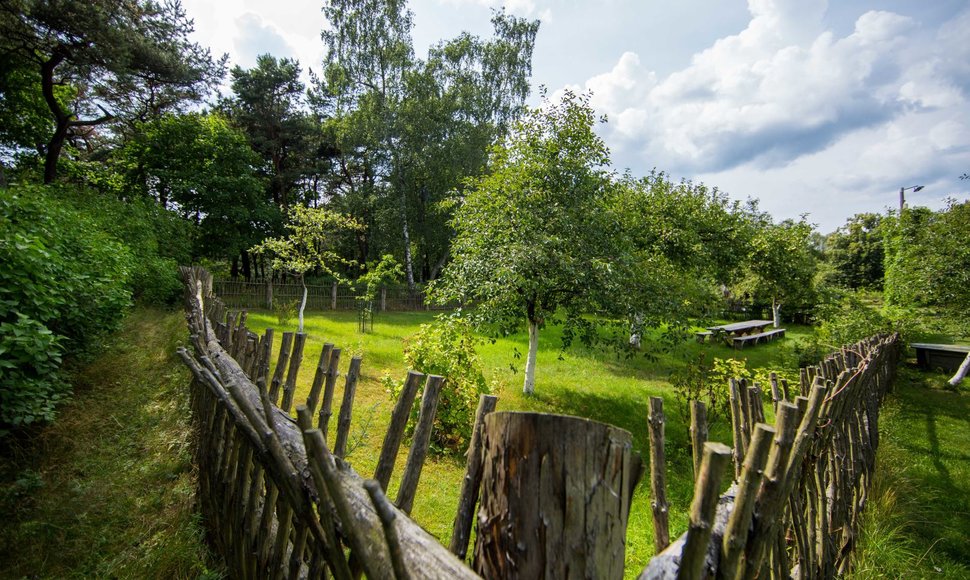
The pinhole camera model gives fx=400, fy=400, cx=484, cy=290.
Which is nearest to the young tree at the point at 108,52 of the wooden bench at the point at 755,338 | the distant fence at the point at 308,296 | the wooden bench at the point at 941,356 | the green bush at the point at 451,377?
the distant fence at the point at 308,296

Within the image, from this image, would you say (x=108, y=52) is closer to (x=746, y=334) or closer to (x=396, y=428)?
(x=396, y=428)

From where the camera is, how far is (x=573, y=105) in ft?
24.7

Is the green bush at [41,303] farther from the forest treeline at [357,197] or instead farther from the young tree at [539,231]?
the young tree at [539,231]

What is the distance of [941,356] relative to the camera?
1120cm

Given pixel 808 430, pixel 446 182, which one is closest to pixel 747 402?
pixel 808 430

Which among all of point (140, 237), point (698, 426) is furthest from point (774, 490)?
point (140, 237)

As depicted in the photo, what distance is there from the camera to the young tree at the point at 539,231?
21.1 ft

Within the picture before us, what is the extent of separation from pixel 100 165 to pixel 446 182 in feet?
60.1

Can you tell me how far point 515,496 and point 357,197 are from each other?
25.0 m

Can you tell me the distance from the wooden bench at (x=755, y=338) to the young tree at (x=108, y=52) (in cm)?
2137

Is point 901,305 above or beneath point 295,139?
beneath

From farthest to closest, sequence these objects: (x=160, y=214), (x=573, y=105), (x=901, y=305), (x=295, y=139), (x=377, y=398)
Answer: (x=295, y=139) < (x=160, y=214) < (x=901, y=305) < (x=573, y=105) < (x=377, y=398)

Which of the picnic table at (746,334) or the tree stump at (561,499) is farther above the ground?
the tree stump at (561,499)

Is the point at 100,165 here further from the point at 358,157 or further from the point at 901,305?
the point at 901,305
